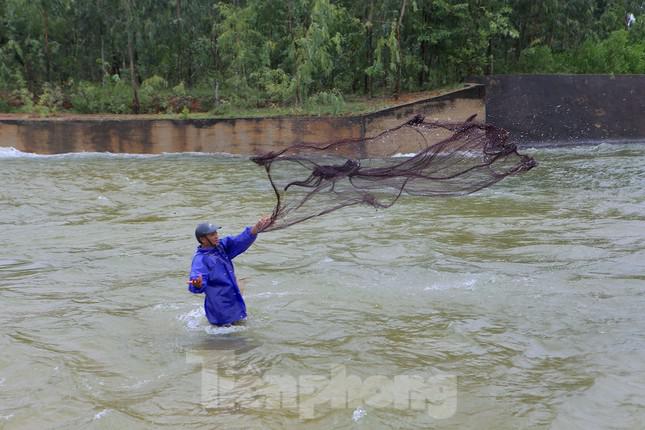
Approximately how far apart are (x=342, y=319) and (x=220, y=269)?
1727 millimetres

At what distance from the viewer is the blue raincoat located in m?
7.11

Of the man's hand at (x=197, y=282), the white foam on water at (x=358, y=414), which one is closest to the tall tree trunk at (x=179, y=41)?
the man's hand at (x=197, y=282)

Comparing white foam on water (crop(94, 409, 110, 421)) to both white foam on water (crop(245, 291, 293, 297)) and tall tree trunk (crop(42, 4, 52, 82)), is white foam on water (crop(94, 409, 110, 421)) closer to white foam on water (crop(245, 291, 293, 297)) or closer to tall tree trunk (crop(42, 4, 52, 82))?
white foam on water (crop(245, 291, 293, 297))

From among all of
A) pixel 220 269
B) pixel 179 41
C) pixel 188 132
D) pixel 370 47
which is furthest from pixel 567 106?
pixel 220 269

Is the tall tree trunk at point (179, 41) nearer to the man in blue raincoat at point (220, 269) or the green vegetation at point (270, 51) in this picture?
the green vegetation at point (270, 51)

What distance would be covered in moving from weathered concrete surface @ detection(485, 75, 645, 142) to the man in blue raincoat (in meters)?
17.8

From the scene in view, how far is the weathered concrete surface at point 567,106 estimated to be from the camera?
23703 mm

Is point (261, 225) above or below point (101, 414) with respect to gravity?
above

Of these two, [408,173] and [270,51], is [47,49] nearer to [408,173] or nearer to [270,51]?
[270,51]

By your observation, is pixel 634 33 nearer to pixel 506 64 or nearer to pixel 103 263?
pixel 506 64

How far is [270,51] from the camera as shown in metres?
25.5

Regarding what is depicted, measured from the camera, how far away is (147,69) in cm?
2919

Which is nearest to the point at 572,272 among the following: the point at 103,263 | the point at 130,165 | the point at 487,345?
the point at 487,345

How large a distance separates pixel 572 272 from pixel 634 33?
24267mm
